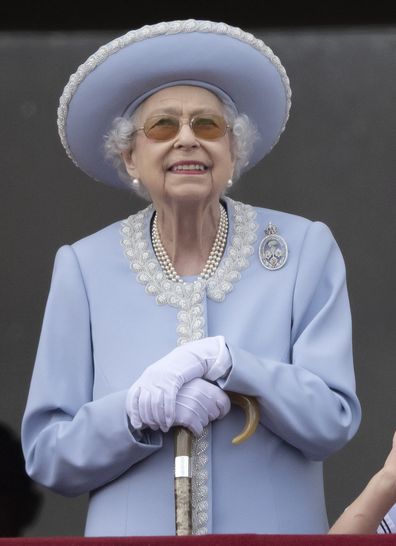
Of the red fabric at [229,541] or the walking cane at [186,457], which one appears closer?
the red fabric at [229,541]

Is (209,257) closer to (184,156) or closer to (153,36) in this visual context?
(184,156)

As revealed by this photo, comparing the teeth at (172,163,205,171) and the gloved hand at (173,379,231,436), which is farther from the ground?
the teeth at (172,163,205,171)

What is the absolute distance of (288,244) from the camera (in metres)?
5.04

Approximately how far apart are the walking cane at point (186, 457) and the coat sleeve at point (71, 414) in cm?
7

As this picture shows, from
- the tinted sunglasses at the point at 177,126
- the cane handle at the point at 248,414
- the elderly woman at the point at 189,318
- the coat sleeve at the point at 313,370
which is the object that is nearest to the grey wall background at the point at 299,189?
the elderly woman at the point at 189,318

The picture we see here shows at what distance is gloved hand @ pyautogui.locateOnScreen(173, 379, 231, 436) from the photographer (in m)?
4.70

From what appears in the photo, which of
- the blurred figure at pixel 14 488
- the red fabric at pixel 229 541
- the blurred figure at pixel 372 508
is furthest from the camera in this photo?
the blurred figure at pixel 14 488

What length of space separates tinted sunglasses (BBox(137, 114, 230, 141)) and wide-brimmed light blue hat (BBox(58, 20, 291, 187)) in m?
0.09

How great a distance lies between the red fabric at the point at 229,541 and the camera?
4145 millimetres

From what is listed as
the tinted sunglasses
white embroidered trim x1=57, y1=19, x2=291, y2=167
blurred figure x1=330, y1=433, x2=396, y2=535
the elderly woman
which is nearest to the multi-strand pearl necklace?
the elderly woman

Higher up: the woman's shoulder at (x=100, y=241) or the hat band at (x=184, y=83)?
the hat band at (x=184, y=83)

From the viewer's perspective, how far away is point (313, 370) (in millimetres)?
4844

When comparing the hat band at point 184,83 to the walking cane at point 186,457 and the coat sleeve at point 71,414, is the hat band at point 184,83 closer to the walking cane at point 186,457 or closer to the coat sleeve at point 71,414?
the coat sleeve at point 71,414

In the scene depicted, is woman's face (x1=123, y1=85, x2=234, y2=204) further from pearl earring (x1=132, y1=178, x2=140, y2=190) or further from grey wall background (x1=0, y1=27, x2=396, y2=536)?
grey wall background (x1=0, y1=27, x2=396, y2=536)
